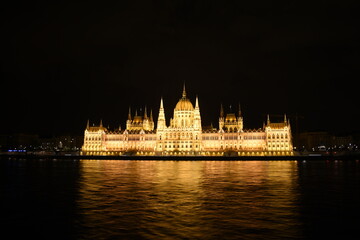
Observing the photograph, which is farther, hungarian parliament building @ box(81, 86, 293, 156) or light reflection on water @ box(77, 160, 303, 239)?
hungarian parliament building @ box(81, 86, 293, 156)

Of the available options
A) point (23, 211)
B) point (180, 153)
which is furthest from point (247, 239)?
point (180, 153)

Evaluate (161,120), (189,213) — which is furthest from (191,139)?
(189,213)

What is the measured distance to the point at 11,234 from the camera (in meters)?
15.3

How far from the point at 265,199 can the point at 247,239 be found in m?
10.2

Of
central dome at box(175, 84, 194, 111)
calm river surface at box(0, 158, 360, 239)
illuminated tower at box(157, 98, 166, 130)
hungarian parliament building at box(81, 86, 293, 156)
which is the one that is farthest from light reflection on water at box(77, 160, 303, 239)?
central dome at box(175, 84, 194, 111)

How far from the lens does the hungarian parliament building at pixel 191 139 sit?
130 m

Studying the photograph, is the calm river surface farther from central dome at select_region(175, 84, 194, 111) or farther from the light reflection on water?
central dome at select_region(175, 84, 194, 111)

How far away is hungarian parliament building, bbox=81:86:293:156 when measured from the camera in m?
130

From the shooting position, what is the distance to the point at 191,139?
444ft

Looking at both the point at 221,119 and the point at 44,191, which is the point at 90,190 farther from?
the point at 221,119

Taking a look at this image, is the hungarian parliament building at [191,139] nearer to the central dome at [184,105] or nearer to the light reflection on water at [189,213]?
the central dome at [184,105]

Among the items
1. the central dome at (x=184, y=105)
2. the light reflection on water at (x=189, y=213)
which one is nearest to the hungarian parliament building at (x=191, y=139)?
the central dome at (x=184, y=105)

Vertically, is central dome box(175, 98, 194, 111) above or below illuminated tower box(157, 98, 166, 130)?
above

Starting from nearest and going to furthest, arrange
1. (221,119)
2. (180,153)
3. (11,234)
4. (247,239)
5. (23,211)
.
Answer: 1. (247,239)
2. (11,234)
3. (23,211)
4. (180,153)
5. (221,119)
